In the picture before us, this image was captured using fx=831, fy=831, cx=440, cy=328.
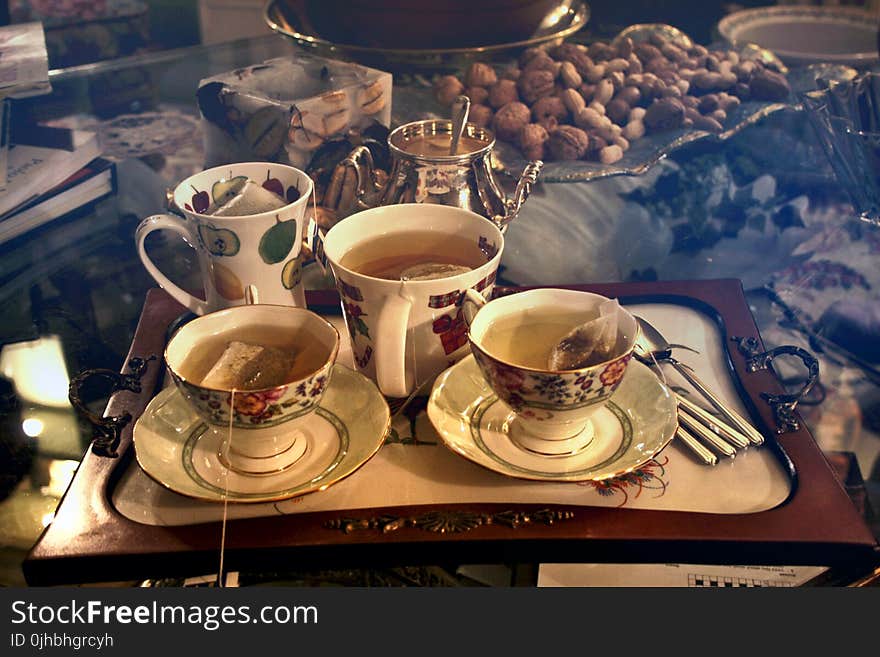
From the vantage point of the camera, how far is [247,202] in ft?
1.85

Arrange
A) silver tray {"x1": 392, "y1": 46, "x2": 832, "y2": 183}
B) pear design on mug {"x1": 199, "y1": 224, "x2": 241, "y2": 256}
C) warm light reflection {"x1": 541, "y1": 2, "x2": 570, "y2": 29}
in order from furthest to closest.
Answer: warm light reflection {"x1": 541, "y1": 2, "x2": 570, "y2": 29} → silver tray {"x1": 392, "y1": 46, "x2": 832, "y2": 183} → pear design on mug {"x1": 199, "y1": 224, "x2": 241, "y2": 256}

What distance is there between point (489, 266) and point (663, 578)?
0.21 metres

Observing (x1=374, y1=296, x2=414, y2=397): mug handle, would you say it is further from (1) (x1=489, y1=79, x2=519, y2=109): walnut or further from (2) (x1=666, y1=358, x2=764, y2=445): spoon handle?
(1) (x1=489, y1=79, x2=519, y2=109): walnut

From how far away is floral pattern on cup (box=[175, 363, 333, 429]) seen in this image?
1.42ft

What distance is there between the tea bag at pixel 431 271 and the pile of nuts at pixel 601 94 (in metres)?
0.29

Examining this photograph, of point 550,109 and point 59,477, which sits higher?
point 550,109

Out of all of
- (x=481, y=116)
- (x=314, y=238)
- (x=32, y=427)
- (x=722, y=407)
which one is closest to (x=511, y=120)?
(x=481, y=116)

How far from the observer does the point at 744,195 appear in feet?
2.63

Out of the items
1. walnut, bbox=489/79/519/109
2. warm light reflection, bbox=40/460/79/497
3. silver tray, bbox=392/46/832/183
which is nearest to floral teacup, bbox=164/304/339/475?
warm light reflection, bbox=40/460/79/497

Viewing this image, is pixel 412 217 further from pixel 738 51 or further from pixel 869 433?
pixel 738 51

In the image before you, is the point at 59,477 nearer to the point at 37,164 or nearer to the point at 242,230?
the point at 242,230

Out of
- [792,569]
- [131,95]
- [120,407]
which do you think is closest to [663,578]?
[792,569]

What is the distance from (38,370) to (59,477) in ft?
0.49

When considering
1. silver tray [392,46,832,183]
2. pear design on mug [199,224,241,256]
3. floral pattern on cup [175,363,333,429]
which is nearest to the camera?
floral pattern on cup [175,363,333,429]
